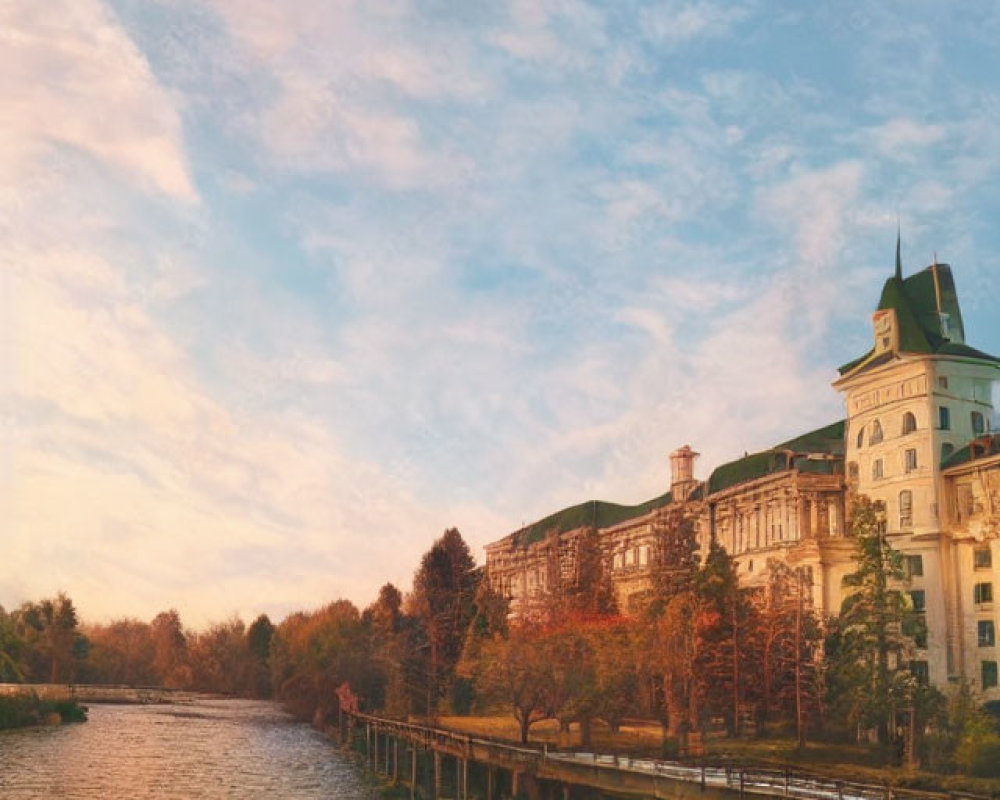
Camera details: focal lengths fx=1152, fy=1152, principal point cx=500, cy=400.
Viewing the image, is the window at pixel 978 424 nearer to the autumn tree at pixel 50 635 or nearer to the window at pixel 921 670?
Answer: the window at pixel 921 670

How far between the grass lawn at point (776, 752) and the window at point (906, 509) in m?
12.3

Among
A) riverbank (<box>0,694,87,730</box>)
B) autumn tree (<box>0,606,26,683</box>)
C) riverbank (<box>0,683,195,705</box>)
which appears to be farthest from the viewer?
riverbank (<box>0,683,195,705</box>)

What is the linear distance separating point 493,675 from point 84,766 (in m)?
29.8

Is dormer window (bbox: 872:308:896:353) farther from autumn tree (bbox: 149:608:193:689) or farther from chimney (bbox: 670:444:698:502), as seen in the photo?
autumn tree (bbox: 149:608:193:689)

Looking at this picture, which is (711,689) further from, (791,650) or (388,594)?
(388,594)

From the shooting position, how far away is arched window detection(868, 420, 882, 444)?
66188 mm

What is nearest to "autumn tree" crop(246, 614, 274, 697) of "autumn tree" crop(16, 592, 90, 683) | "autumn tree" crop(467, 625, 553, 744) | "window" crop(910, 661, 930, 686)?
"autumn tree" crop(16, 592, 90, 683)

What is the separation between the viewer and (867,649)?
5812 centimetres

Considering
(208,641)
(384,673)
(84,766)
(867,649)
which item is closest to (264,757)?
(84,766)

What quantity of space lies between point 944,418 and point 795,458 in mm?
11958

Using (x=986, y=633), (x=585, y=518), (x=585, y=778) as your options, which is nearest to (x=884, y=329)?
(x=986, y=633)

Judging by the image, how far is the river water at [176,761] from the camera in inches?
2515

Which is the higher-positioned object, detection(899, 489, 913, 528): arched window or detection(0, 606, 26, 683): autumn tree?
detection(899, 489, 913, 528): arched window

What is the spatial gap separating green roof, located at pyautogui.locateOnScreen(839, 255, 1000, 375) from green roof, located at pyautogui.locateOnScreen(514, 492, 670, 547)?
29.3 meters
